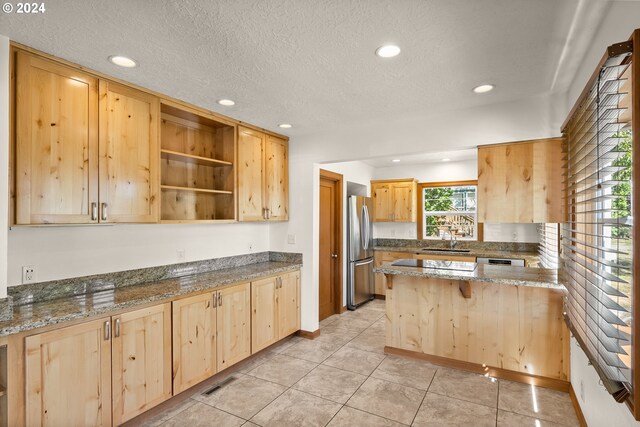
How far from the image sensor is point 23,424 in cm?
179

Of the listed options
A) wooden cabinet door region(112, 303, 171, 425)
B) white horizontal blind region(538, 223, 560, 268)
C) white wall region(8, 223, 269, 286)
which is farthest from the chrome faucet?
wooden cabinet door region(112, 303, 171, 425)

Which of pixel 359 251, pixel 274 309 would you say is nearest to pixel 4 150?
pixel 274 309

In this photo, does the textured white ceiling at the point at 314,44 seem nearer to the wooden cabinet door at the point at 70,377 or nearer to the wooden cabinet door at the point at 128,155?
the wooden cabinet door at the point at 128,155

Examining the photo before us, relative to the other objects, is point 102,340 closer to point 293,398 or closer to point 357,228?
point 293,398

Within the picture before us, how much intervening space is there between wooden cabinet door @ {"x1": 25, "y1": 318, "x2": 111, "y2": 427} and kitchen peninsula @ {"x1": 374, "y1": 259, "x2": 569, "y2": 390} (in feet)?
8.20

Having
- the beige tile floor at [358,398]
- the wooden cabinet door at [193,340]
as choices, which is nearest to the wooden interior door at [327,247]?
the beige tile floor at [358,398]

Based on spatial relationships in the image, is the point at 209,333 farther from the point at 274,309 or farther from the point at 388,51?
the point at 388,51

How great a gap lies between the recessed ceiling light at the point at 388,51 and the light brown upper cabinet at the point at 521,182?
1.53 meters

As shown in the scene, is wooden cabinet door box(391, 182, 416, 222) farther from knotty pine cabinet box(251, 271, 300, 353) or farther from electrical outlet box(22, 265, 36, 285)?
electrical outlet box(22, 265, 36, 285)

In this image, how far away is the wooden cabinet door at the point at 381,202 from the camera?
20.4 feet

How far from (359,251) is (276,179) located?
6.89 feet

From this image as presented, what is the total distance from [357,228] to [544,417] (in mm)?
3366

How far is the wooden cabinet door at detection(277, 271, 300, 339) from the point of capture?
3.77 meters

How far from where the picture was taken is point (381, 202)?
629cm
